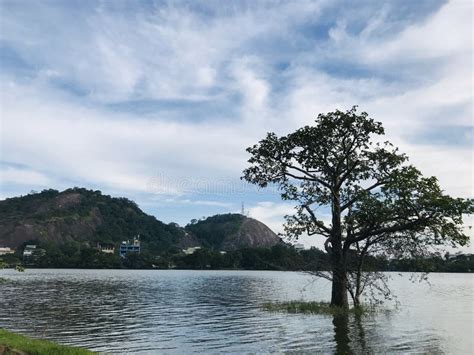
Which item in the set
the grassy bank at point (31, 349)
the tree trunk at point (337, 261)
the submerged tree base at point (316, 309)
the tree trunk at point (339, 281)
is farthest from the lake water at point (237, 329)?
the grassy bank at point (31, 349)

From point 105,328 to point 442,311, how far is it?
29.2 metres

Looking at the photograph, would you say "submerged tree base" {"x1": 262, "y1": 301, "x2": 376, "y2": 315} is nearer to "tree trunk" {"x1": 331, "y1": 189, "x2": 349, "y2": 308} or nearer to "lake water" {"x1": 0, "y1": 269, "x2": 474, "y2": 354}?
"tree trunk" {"x1": 331, "y1": 189, "x2": 349, "y2": 308}

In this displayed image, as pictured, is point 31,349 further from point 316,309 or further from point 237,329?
point 316,309

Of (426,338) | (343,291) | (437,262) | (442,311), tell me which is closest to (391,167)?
(437,262)

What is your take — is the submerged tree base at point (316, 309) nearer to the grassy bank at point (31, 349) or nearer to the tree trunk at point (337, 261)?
the tree trunk at point (337, 261)

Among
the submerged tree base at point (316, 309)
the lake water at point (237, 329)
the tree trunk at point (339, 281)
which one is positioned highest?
the tree trunk at point (339, 281)

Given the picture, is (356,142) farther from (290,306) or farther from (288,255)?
(290,306)

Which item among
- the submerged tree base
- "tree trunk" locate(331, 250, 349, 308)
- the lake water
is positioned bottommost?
the lake water

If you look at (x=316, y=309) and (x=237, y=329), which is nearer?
(x=237, y=329)

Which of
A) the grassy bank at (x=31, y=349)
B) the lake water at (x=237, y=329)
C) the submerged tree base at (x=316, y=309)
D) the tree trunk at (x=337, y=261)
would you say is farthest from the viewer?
the tree trunk at (x=337, y=261)

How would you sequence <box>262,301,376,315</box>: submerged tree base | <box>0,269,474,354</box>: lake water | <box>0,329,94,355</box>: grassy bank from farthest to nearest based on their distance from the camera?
<box>262,301,376,315</box>: submerged tree base < <box>0,269,474,354</box>: lake water < <box>0,329,94,355</box>: grassy bank

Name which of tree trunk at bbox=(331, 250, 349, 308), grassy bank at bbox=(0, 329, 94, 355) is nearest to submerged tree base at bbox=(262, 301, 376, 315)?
tree trunk at bbox=(331, 250, 349, 308)

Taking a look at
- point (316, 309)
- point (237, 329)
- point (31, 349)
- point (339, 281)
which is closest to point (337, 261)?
point (339, 281)

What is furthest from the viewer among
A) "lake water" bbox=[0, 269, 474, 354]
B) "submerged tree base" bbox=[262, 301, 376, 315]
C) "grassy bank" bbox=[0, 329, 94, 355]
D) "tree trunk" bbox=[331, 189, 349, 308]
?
"tree trunk" bbox=[331, 189, 349, 308]
